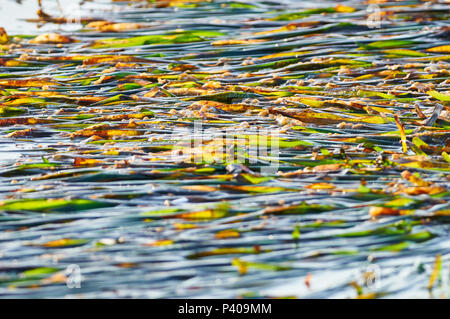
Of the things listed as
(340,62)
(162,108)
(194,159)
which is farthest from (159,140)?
(340,62)

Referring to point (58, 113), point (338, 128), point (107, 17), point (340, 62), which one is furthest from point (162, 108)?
point (107, 17)

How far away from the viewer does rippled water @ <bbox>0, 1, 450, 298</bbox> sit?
7.19 ft

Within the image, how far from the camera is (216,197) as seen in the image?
2.74m

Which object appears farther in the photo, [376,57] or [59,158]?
[376,57]

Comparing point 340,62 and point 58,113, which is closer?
point 58,113

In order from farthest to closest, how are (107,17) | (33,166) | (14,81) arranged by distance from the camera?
(107,17)
(14,81)
(33,166)

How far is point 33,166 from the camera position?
3078 millimetres

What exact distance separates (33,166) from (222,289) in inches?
48.5

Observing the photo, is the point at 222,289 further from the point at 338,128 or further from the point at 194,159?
the point at 338,128

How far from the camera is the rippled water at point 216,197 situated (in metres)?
2.19

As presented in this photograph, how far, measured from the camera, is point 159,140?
11.4 feet
